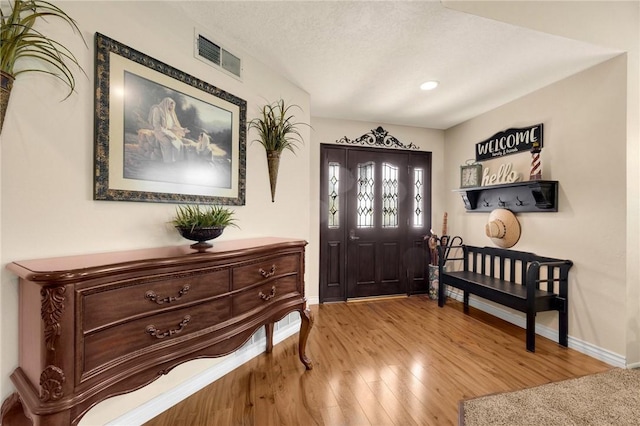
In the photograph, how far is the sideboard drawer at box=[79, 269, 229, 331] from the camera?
110cm

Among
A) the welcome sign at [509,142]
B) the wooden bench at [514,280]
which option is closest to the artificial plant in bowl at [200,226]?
the wooden bench at [514,280]

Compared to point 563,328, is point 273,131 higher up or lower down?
higher up

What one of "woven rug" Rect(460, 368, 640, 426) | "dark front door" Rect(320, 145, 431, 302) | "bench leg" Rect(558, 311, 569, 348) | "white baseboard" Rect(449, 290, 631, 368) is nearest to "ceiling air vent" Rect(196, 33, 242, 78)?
"dark front door" Rect(320, 145, 431, 302)

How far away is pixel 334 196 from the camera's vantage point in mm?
4016

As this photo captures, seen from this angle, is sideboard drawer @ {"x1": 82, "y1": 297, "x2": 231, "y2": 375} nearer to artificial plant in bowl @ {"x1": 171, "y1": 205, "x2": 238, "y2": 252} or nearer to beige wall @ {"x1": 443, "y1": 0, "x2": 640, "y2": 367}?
artificial plant in bowl @ {"x1": 171, "y1": 205, "x2": 238, "y2": 252}

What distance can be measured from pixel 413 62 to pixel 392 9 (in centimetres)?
71

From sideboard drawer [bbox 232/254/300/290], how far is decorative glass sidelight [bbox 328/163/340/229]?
1.85 m

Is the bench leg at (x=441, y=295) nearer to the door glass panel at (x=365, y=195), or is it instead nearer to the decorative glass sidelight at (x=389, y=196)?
the decorative glass sidelight at (x=389, y=196)

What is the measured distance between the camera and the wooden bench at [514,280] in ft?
8.54

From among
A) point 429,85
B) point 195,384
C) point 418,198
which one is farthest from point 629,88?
point 195,384

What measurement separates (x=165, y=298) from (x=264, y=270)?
0.66m

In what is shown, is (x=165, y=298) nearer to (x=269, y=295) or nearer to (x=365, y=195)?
(x=269, y=295)

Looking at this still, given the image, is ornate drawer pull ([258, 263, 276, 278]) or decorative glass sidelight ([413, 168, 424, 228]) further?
decorative glass sidelight ([413, 168, 424, 228])

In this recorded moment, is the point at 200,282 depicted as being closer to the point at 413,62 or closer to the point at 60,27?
the point at 60,27
